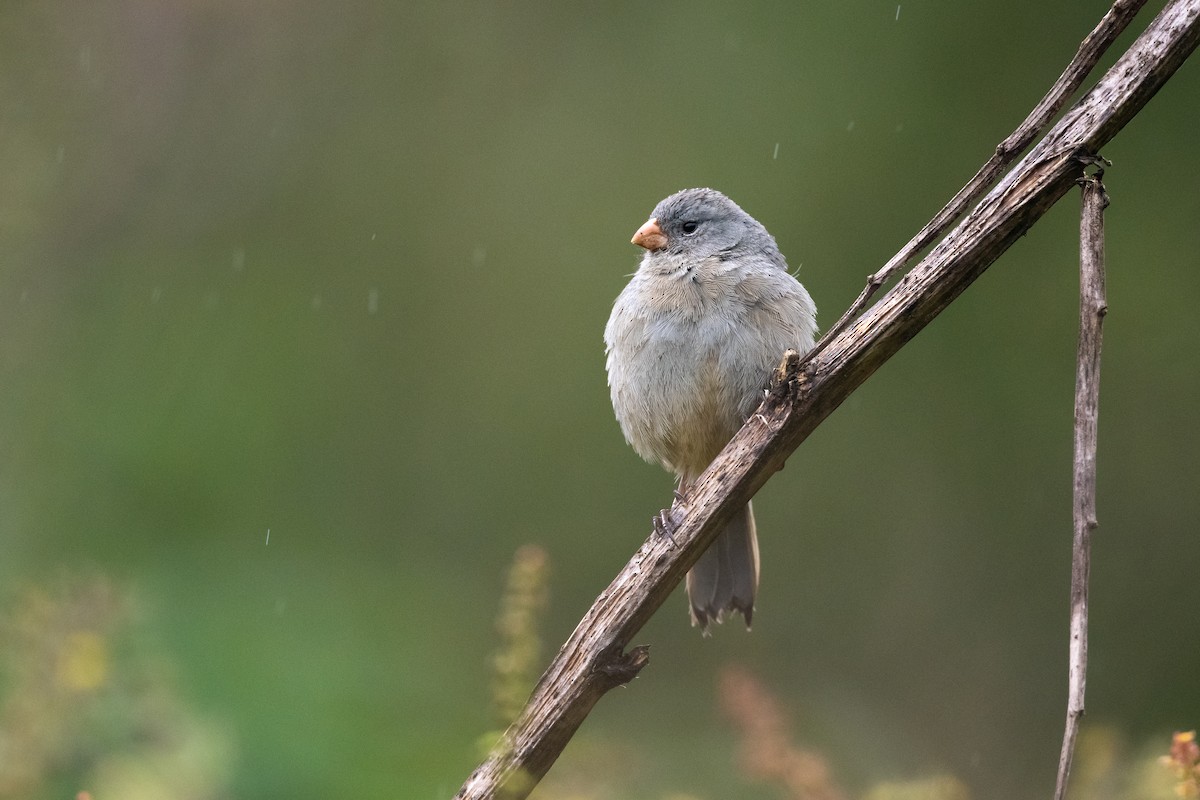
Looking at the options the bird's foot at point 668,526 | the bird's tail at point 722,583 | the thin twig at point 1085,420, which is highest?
the bird's tail at point 722,583

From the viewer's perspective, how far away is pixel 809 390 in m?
2.49

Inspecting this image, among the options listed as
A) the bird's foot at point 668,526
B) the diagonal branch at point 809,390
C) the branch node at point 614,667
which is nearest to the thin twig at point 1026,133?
the diagonal branch at point 809,390

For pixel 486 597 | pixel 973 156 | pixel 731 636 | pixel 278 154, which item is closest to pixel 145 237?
pixel 278 154

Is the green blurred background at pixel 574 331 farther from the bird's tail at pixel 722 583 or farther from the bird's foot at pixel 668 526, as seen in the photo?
the bird's foot at pixel 668 526

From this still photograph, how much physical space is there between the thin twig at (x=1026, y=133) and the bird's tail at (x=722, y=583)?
2.17m

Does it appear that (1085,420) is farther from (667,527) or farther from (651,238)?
(651,238)

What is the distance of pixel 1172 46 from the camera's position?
7.00 ft

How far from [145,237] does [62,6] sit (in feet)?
4.69

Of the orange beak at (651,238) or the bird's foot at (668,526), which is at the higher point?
the orange beak at (651,238)

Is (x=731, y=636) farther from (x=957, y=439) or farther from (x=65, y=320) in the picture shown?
(x=65, y=320)

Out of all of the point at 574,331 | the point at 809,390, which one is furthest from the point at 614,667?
the point at 574,331

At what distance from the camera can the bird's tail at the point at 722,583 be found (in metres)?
4.51

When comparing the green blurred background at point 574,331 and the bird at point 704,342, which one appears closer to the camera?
the bird at point 704,342

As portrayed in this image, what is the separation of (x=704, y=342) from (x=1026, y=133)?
6.41 feet
